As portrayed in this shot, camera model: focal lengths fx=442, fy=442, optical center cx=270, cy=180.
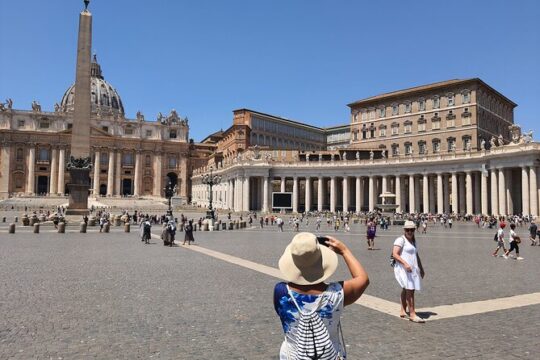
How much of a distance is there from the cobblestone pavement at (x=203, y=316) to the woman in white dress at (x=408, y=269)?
0.34m

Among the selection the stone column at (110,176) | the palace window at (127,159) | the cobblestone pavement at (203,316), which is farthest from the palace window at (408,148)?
the stone column at (110,176)

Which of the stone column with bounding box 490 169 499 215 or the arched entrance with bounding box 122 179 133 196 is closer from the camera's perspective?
the stone column with bounding box 490 169 499 215

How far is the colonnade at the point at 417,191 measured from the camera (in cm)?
5178

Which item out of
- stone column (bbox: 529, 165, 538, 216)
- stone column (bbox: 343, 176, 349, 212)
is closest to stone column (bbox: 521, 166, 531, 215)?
stone column (bbox: 529, 165, 538, 216)

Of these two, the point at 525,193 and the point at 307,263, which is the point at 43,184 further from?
the point at 307,263

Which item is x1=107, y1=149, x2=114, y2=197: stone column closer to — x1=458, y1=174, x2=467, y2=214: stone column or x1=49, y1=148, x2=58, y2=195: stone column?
x1=49, y1=148, x2=58, y2=195: stone column

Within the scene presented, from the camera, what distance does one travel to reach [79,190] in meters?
36.5

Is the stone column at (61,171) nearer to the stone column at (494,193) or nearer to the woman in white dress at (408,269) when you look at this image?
the stone column at (494,193)

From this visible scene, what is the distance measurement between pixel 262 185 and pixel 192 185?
47.5 m

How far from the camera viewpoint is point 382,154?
74750 millimetres

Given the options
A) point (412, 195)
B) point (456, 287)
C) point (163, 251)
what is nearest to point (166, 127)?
point (412, 195)

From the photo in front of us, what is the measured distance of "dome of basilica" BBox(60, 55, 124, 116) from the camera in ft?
422

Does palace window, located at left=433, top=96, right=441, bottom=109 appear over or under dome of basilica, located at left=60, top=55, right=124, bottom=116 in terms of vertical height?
under

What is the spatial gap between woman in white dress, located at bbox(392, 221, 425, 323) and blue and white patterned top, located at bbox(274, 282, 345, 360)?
4.58 m
